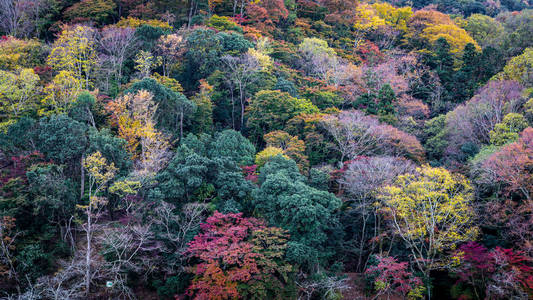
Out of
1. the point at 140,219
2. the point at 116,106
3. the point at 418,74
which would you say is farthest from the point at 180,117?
the point at 418,74

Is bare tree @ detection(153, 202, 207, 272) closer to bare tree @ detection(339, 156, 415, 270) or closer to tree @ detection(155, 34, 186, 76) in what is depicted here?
bare tree @ detection(339, 156, 415, 270)

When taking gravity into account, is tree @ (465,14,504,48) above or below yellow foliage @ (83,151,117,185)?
above

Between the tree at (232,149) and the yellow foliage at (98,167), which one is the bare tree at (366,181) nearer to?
the tree at (232,149)

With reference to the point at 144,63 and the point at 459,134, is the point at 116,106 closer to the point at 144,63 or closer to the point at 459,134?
the point at 144,63

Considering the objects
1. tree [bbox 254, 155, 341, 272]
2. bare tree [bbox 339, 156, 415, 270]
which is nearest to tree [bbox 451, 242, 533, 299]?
bare tree [bbox 339, 156, 415, 270]

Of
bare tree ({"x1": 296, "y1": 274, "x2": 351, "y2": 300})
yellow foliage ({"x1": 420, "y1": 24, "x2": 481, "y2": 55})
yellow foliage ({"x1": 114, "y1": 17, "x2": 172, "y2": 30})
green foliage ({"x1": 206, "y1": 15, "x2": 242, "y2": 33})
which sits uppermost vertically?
yellow foliage ({"x1": 420, "y1": 24, "x2": 481, "y2": 55})

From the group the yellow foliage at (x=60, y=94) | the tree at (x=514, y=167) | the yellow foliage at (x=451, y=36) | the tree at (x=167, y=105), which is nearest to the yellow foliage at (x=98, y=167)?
the tree at (x=167, y=105)

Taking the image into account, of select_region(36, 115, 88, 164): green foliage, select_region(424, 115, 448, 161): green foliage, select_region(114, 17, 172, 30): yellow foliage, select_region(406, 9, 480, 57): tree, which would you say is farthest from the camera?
select_region(406, 9, 480, 57): tree
